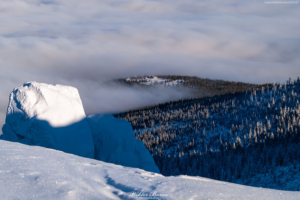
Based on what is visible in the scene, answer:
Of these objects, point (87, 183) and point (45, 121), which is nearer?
point (87, 183)

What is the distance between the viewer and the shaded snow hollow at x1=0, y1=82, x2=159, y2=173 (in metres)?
29.4

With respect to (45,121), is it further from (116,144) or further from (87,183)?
(87,183)

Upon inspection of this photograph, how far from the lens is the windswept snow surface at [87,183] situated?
9.59 m

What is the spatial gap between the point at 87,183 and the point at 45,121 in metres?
20.8

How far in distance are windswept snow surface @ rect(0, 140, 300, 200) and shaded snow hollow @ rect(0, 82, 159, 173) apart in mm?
16952

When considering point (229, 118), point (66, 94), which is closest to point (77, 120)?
point (66, 94)

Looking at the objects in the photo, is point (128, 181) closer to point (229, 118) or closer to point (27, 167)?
point (27, 167)

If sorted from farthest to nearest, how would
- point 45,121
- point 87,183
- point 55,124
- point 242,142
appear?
point 242,142 < point 55,124 < point 45,121 < point 87,183

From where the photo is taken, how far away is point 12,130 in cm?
3142

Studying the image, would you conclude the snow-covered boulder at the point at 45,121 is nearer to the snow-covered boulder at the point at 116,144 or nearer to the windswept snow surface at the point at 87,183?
the snow-covered boulder at the point at 116,144

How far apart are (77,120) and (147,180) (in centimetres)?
2256

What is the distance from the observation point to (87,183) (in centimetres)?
1059

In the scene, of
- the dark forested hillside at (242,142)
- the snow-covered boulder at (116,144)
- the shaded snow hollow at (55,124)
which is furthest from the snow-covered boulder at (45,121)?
the dark forested hillside at (242,142)

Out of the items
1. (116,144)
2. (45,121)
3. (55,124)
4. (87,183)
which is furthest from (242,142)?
(87,183)
